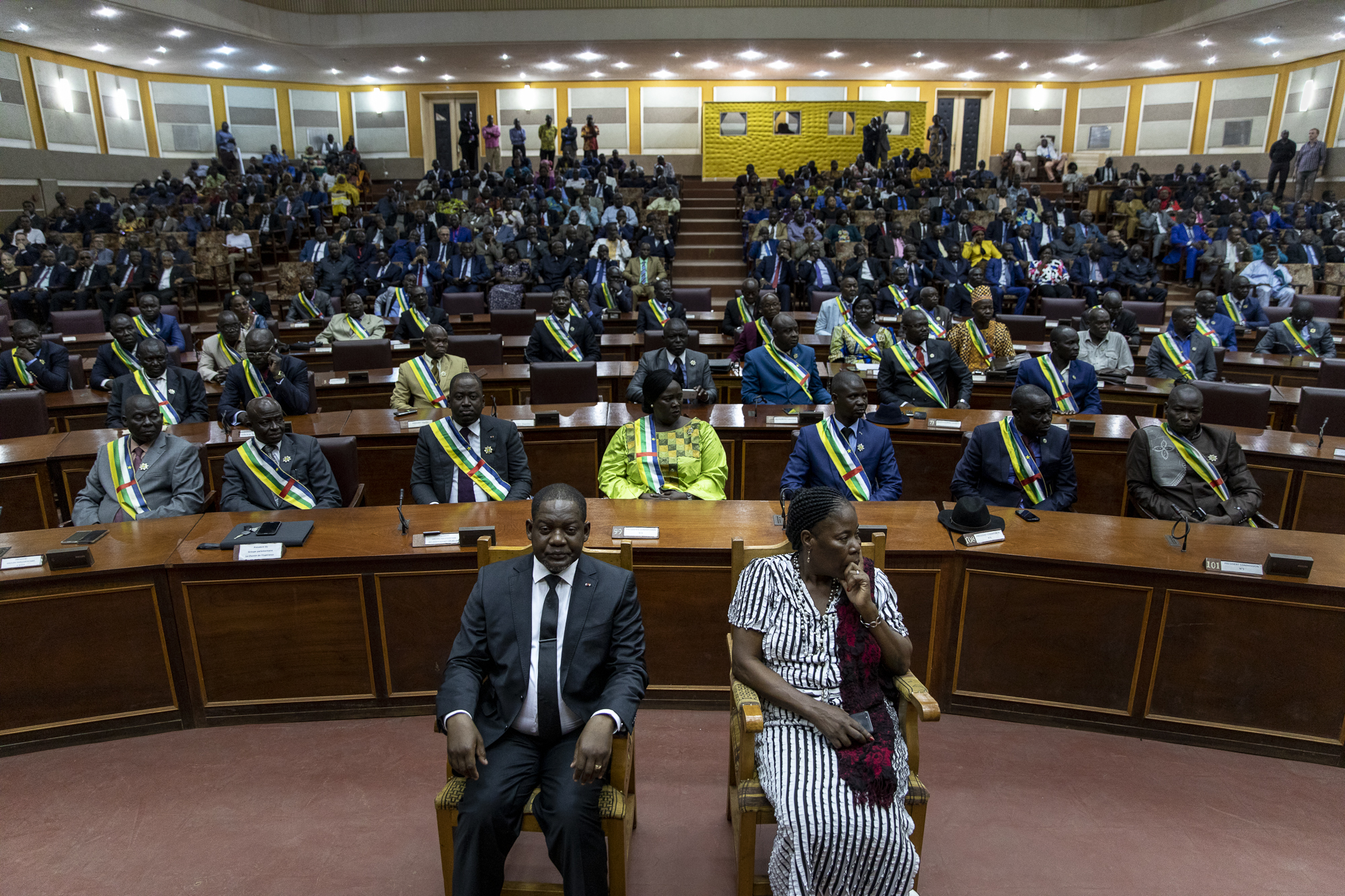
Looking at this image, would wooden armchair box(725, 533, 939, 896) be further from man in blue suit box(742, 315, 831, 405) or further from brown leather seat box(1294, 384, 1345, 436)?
brown leather seat box(1294, 384, 1345, 436)

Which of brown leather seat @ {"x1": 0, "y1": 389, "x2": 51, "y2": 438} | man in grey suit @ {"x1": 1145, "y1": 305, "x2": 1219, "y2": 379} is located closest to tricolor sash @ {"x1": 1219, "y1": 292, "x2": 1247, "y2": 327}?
man in grey suit @ {"x1": 1145, "y1": 305, "x2": 1219, "y2": 379}

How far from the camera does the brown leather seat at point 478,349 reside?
7.30 meters

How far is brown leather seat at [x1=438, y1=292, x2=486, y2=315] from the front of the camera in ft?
33.2

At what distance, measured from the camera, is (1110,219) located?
52.9 ft

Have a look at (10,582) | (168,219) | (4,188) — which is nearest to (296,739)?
(10,582)

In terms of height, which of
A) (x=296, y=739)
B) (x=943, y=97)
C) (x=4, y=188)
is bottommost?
(x=296, y=739)

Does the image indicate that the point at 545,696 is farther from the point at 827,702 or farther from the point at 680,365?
the point at 680,365

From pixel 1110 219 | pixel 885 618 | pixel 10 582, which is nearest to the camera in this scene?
pixel 885 618

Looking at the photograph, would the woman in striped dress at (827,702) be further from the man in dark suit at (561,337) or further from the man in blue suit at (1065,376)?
the man in dark suit at (561,337)

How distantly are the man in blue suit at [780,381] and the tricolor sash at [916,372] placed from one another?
623mm

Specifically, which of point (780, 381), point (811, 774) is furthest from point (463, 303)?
point (811, 774)

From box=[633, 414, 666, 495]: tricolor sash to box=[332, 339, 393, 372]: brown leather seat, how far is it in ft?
13.0

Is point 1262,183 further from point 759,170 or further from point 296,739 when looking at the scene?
point 296,739

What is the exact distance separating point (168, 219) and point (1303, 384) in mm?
16135
